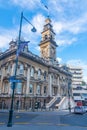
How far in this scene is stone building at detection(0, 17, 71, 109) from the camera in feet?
130

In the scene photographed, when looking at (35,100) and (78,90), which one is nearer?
(35,100)

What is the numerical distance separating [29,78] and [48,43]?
63.5ft

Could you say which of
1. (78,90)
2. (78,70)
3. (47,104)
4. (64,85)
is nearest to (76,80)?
(78,70)

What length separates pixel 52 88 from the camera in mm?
51281

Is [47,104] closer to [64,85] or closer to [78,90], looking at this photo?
[64,85]

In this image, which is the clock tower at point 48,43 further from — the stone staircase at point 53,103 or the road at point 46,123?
the road at point 46,123

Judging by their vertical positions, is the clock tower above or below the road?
above

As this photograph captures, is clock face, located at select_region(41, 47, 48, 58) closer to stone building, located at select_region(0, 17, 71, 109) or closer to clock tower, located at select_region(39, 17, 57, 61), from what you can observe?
clock tower, located at select_region(39, 17, 57, 61)

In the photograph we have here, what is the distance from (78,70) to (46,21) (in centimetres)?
5728

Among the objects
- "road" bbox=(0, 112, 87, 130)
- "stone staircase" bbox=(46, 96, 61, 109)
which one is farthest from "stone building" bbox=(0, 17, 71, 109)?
"road" bbox=(0, 112, 87, 130)

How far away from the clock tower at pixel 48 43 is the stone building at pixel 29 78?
479mm

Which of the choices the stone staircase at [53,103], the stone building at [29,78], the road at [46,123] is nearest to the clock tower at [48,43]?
the stone building at [29,78]

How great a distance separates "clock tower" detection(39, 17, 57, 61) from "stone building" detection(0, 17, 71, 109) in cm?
48

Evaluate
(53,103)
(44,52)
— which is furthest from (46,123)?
(44,52)
